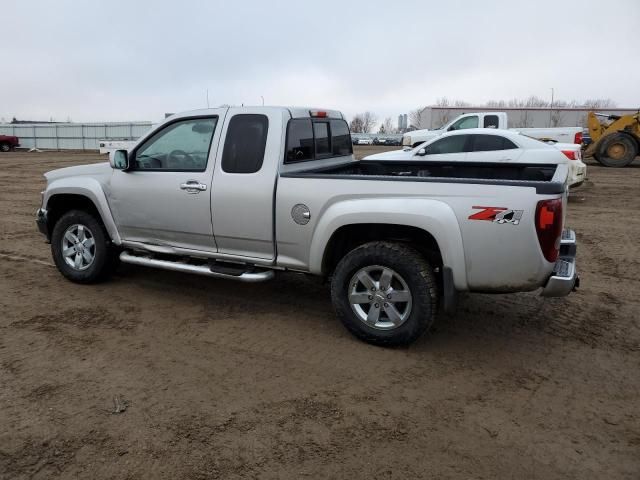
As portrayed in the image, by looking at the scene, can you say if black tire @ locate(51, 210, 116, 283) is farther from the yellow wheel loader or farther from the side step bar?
the yellow wheel loader

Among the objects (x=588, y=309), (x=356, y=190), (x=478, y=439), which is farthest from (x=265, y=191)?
(x=588, y=309)

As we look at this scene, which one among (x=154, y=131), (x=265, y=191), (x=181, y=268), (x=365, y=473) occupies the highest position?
(x=154, y=131)

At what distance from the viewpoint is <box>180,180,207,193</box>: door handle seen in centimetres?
467

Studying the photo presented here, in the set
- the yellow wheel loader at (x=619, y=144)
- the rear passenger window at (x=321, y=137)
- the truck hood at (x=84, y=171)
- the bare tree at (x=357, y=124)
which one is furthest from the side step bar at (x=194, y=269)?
the bare tree at (x=357, y=124)

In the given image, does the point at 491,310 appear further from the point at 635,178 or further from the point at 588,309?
the point at 635,178

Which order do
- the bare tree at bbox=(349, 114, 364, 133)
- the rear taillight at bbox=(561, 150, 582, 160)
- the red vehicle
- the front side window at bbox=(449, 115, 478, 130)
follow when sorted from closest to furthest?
the rear taillight at bbox=(561, 150, 582, 160), the front side window at bbox=(449, 115, 478, 130), the red vehicle, the bare tree at bbox=(349, 114, 364, 133)

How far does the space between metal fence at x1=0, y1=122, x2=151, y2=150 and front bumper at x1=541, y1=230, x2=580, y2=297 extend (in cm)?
4173

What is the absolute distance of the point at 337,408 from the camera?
129 inches

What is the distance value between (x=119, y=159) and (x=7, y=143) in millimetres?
40093

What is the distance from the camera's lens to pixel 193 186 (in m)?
4.70

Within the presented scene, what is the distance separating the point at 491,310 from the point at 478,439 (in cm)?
219

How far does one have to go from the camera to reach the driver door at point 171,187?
4.74 m

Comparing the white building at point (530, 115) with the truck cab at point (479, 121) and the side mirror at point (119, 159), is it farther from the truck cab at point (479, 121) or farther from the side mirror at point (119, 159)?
the side mirror at point (119, 159)

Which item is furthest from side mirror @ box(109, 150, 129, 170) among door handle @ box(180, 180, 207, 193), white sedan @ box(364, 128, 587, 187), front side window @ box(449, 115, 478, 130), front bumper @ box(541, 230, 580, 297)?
front side window @ box(449, 115, 478, 130)
